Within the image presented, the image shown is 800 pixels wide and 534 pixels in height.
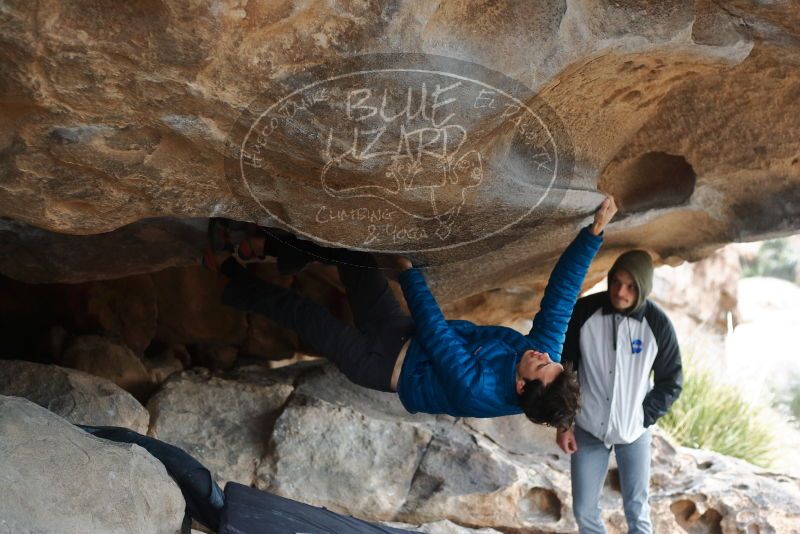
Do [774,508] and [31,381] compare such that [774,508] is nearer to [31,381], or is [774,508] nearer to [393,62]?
[393,62]

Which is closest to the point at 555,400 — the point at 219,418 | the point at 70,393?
the point at 219,418

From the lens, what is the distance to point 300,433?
14.7 ft

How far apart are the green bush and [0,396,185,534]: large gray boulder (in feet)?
17.1

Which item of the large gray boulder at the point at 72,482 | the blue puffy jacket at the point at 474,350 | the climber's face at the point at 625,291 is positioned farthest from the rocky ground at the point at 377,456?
the climber's face at the point at 625,291

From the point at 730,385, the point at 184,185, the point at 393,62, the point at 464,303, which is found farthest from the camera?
the point at 730,385

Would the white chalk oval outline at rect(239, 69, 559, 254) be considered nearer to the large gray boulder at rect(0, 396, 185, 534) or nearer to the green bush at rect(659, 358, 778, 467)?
the large gray boulder at rect(0, 396, 185, 534)

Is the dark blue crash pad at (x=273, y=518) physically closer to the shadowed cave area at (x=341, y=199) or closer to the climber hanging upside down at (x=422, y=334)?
the shadowed cave area at (x=341, y=199)

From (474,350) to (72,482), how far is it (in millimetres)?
1589

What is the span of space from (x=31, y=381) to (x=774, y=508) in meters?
4.15

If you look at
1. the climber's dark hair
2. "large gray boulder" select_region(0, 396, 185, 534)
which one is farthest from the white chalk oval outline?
"large gray boulder" select_region(0, 396, 185, 534)

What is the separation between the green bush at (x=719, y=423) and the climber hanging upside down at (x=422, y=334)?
412cm

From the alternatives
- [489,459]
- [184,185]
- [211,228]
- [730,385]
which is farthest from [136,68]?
[730,385]

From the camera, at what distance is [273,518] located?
3.17m

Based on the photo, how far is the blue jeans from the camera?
420cm
